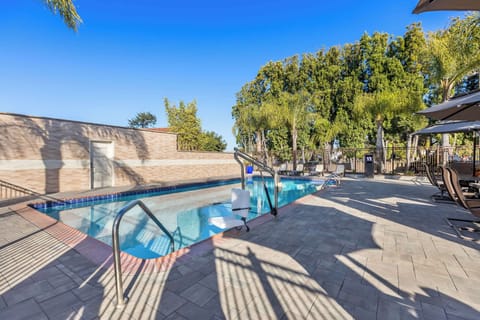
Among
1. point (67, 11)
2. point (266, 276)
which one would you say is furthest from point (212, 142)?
point (266, 276)

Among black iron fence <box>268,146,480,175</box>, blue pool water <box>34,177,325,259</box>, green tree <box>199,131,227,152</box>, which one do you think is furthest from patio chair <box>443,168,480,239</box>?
green tree <box>199,131,227,152</box>

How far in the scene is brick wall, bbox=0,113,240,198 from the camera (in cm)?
778

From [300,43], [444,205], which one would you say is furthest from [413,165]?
[300,43]

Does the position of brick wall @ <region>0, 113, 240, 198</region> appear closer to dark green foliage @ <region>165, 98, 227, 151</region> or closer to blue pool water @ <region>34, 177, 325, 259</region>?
blue pool water @ <region>34, 177, 325, 259</region>

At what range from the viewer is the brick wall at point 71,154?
25.5ft

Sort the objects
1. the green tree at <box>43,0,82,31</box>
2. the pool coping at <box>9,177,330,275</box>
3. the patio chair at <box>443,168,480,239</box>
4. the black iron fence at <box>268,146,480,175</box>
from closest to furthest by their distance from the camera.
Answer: the pool coping at <box>9,177,330,275</box>, the patio chair at <box>443,168,480,239</box>, the green tree at <box>43,0,82,31</box>, the black iron fence at <box>268,146,480,175</box>

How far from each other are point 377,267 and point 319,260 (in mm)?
649

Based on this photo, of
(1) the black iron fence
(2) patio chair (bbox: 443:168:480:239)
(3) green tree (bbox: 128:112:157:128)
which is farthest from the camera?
(3) green tree (bbox: 128:112:157:128)

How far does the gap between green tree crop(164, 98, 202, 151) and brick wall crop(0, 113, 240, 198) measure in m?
12.3

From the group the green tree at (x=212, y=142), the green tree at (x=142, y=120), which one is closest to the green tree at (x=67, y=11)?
the green tree at (x=212, y=142)

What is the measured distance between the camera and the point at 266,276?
235 cm

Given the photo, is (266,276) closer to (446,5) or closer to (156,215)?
(446,5)

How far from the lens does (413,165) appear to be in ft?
44.3

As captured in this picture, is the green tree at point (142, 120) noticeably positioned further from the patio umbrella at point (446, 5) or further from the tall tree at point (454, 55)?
the patio umbrella at point (446, 5)
